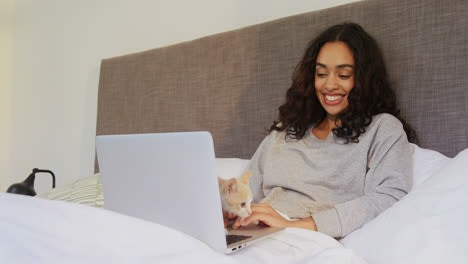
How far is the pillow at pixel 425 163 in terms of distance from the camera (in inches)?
42.9

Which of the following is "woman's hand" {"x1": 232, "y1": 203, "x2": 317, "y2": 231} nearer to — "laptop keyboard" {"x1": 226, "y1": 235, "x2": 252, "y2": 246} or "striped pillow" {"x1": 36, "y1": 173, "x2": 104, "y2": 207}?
"laptop keyboard" {"x1": 226, "y1": 235, "x2": 252, "y2": 246}

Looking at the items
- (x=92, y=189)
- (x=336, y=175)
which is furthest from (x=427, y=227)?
(x=92, y=189)

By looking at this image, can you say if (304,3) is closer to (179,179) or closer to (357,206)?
(357,206)

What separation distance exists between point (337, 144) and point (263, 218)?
0.43 m

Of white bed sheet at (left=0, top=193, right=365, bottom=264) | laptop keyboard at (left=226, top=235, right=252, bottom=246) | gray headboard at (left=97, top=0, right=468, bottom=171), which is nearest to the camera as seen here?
white bed sheet at (left=0, top=193, right=365, bottom=264)

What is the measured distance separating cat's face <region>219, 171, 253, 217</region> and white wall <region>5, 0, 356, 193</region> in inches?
50.3

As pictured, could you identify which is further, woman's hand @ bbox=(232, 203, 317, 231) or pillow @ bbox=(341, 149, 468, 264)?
woman's hand @ bbox=(232, 203, 317, 231)

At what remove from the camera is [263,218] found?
37.5 inches

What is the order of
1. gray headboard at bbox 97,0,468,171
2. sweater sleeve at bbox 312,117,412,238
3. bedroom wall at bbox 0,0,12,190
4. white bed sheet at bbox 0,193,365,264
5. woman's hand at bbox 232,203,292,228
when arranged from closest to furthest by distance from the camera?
white bed sheet at bbox 0,193,365,264, woman's hand at bbox 232,203,292,228, sweater sleeve at bbox 312,117,412,238, gray headboard at bbox 97,0,468,171, bedroom wall at bbox 0,0,12,190

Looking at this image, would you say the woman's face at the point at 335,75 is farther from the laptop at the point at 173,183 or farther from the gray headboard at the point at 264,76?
the laptop at the point at 173,183

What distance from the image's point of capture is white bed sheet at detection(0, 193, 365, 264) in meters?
0.66

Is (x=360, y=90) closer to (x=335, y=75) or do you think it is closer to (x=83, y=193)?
(x=335, y=75)

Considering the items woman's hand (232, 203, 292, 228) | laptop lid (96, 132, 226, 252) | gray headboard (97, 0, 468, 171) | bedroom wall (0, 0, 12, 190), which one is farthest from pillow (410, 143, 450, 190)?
bedroom wall (0, 0, 12, 190)

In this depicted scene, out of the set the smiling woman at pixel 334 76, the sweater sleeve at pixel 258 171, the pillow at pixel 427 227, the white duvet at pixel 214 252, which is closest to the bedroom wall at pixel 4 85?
the sweater sleeve at pixel 258 171
